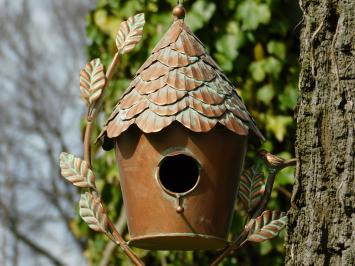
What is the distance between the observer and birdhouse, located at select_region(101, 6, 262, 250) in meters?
2.92

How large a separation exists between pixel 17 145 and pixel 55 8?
1.66m

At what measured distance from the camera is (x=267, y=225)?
2963 mm

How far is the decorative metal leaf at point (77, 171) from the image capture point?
9.80ft

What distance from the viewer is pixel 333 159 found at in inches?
99.5

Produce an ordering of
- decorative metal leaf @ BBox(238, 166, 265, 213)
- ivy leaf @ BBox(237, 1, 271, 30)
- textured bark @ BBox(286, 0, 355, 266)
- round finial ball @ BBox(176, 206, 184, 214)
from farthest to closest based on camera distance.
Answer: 1. ivy leaf @ BBox(237, 1, 271, 30)
2. decorative metal leaf @ BBox(238, 166, 265, 213)
3. round finial ball @ BBox(176, 206, 184, 214)
4. textured bark @ BBox(286, 0, 355, 266)

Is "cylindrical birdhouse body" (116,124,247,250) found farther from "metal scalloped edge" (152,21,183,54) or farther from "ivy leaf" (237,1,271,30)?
"ivy leaf" (237,1,271,30)

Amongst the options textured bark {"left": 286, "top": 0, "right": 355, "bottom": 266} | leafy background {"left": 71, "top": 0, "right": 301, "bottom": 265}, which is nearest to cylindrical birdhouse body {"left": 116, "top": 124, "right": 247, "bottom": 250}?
textured bark {"left": 286, "top": 0, "right": 355, "bottom": 266}

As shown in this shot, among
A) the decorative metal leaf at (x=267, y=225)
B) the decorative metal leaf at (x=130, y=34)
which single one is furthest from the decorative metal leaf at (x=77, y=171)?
the decorative metal leaf at (x=267, y=225)

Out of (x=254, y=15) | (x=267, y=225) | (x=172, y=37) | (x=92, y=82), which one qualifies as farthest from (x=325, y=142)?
(x=254, y=15)

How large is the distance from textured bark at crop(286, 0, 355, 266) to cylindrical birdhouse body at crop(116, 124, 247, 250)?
0.40m

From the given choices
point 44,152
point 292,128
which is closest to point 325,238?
point 292,128

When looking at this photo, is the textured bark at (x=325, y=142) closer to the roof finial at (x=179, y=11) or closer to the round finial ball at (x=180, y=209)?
the round finial ball at (x=180, y=209)

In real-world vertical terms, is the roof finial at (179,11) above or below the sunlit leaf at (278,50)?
below

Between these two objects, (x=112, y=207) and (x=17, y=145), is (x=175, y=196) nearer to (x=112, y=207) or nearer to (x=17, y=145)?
(x=112, y=207)
